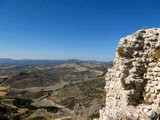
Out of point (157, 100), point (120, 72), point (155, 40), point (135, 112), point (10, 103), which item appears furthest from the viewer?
point (10, 103)

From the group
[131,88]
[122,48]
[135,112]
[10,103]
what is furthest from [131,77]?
[10,103]

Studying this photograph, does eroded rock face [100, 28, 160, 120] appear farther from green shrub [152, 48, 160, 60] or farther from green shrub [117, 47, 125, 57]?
green shrub [152, 48, 160, 60]

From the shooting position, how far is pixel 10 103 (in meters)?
178

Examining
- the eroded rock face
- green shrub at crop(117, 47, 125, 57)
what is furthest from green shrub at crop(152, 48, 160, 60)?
green shrub at crop(117, 47, 125, 57)

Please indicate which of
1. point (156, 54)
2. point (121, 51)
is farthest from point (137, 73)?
point (121, 51)

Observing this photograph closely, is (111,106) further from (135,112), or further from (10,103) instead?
(10,103)

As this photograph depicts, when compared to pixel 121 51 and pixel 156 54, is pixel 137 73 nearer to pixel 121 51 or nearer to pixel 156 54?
pixel 156 54

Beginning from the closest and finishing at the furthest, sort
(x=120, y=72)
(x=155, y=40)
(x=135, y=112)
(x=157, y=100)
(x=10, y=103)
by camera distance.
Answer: (x=135, y=112) < (x=157, y=100) < (x=155, y=40) < (x=120, y=72) < (x=10, y=103)

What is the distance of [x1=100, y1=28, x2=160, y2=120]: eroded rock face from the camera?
698 inches

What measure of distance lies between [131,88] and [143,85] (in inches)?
33.0

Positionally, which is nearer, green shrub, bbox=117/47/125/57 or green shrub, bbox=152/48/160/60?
green shrub, bbox=152/48/160/60

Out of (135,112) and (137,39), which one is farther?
(137,39)

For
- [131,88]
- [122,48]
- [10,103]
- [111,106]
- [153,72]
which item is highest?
[122,48]

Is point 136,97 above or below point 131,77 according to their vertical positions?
below
